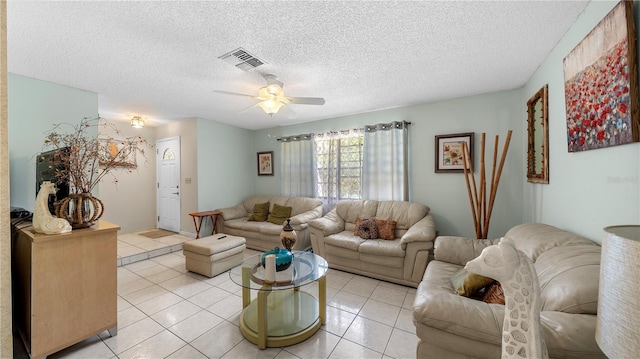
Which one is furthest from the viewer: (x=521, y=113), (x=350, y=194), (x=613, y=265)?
(x=350, y=194)

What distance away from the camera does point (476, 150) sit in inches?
127

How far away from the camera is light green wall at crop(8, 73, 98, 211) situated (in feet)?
8.41

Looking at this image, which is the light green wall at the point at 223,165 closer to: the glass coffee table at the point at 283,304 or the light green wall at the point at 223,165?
the light green wall at the point at 223,165

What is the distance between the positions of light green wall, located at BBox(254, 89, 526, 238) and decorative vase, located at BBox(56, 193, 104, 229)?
3.65m

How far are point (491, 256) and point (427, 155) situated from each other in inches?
114

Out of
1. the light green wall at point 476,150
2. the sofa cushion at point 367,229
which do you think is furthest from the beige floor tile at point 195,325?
the light green wall at point 476,150

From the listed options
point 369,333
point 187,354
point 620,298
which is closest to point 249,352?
point 187,354

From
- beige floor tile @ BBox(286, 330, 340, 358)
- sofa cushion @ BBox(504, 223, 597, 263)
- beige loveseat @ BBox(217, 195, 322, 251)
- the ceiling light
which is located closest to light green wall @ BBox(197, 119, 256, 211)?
beige loveseat @ BBox(217, 195, 322, 251)

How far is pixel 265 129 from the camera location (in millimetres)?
5387

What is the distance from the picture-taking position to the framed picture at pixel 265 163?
5.28m

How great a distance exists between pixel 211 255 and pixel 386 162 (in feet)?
9.62

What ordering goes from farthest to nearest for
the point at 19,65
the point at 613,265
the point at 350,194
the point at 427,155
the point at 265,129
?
the point at 265,129 < the point at 350,194 < the point at 427,155 < the point at 19,65 < the point at 613,265

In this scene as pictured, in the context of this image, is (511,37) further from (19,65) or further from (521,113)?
(19,65)

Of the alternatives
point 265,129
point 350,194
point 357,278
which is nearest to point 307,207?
point 350,194
